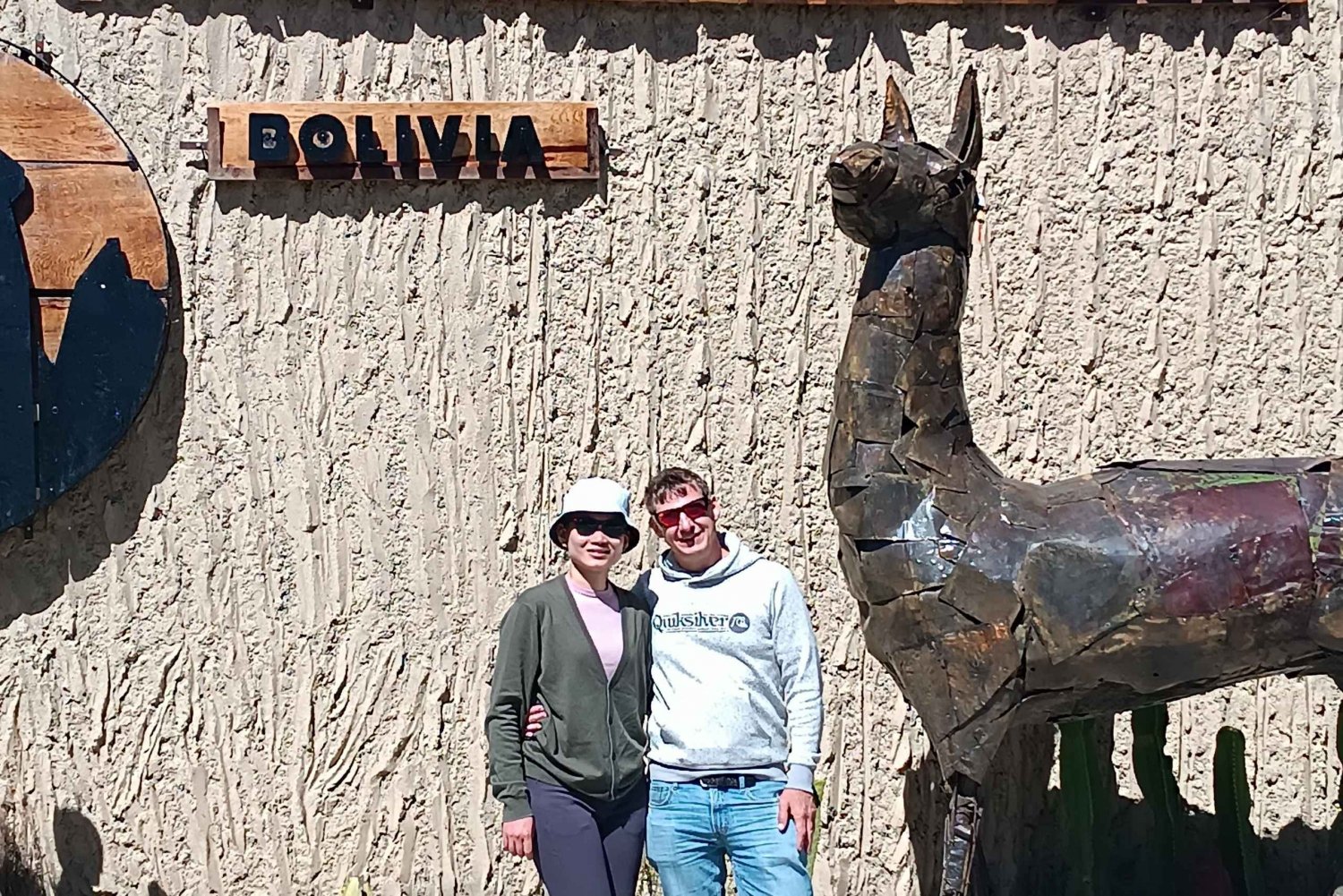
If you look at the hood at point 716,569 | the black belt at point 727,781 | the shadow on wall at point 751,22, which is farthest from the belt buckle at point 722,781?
the shadow on wall at point 751,22

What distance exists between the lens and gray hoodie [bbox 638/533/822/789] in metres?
3.16

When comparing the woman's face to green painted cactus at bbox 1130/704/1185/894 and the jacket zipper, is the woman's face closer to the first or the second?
the jacket zipper

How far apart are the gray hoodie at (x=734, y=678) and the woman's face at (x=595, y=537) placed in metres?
0.16

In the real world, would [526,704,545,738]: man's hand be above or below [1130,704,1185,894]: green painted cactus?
above

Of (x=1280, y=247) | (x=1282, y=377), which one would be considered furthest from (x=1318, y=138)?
(x=1282, y=377)

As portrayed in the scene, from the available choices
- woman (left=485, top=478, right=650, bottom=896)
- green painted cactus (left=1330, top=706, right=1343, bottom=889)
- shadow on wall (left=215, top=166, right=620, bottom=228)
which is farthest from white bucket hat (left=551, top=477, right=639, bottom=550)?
green painted cactus (left=1330, top=706, right=1343, bottom=889)

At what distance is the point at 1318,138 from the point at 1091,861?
7.49ft

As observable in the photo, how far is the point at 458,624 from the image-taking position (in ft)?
14.3

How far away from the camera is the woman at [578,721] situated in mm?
3174

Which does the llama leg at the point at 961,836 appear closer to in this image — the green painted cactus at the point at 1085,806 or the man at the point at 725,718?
the man at the point at 725,718

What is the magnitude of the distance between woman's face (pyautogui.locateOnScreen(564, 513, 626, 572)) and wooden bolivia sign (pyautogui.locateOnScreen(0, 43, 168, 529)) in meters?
1.68

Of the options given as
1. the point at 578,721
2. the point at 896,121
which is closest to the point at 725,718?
the point at 578,721

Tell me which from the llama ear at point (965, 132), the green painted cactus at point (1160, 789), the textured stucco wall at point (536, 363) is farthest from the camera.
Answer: the textured stucco wall at point (536, 363)

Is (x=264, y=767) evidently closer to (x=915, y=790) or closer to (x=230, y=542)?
(x=230, y=542)
